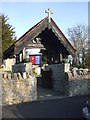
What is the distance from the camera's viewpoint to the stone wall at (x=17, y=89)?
48.4 feet

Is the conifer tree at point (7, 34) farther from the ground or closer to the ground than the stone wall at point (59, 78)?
farther from the ground

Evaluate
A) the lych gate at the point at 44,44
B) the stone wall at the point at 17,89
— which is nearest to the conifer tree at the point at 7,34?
the lych gate at the point at 44,44

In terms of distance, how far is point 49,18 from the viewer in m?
17.0

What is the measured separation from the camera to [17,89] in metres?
15.1

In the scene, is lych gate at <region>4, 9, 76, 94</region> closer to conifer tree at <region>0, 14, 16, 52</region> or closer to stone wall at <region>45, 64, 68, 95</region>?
stone wall at <region>45, 64, 68, 95</region>

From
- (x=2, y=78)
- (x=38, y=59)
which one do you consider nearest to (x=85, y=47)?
(x=38, y=59)

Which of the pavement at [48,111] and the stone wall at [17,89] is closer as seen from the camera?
the pavement at [48,111]

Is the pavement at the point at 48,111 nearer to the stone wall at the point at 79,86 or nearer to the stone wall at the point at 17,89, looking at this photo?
the stone wall at the point at 17,89

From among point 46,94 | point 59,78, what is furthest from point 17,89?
point 59,78

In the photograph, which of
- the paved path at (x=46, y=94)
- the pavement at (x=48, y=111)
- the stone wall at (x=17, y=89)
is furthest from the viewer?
the paved path at (x=46, y=94)

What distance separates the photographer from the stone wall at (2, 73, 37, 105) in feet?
48.4

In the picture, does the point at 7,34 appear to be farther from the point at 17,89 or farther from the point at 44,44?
the point at 17,89

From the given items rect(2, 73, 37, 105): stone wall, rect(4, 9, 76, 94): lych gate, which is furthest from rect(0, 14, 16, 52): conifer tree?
rect(2, 73, 37, 105): stone wall

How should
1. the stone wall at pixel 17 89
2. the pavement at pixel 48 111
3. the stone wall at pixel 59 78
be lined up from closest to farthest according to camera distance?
the pavement at pixel 48 111 < the stone wall at pixel 17 89 < the stone wall at pixel 59 78
